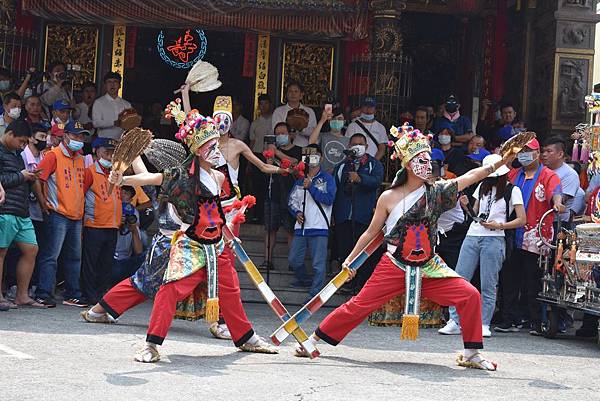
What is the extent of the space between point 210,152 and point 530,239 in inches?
151

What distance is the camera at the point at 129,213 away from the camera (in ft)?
38.2

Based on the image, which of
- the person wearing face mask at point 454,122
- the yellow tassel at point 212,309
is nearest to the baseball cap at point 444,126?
the person wearing face mask at point 454,122

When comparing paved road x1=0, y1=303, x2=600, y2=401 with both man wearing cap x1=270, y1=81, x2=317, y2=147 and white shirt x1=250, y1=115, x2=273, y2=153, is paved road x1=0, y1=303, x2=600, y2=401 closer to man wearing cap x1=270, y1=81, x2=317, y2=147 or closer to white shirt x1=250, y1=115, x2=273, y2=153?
man wearing cap x1=270, y1=81, x2=317, y2=147

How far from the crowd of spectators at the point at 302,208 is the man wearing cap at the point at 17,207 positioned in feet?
0.04

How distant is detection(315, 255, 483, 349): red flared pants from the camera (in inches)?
328

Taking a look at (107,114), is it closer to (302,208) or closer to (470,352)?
(302,208)

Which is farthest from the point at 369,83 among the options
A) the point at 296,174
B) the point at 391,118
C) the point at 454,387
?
the point at 454,387

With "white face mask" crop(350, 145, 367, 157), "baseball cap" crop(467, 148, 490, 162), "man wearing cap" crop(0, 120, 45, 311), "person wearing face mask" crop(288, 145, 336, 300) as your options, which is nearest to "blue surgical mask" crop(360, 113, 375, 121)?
"white face mask" crop(350, 145, 367, 157)

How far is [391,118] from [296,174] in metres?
3.83

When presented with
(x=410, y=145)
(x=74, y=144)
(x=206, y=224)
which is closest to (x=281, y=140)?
(x=74, y=144)

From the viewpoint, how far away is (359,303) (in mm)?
8508

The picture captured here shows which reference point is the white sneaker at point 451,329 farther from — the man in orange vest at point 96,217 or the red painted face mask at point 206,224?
the man in orange vest at point 96,217

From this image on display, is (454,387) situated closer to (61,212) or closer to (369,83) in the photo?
(61,212)

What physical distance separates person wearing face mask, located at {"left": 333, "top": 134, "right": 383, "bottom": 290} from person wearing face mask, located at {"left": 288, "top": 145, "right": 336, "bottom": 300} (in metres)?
0.22
